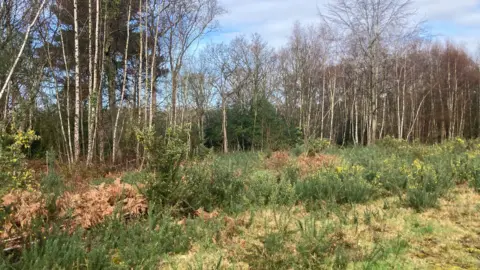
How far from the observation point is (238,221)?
15.6 feet

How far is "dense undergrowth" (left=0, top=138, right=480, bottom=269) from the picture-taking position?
3418 mm

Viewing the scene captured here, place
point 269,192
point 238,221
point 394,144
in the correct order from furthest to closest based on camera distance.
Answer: point 394,144, point 269,192, point 238,221

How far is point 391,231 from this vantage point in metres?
4.44

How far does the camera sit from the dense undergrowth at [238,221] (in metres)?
3.42

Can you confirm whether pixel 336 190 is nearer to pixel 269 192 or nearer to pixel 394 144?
pixel 269 192

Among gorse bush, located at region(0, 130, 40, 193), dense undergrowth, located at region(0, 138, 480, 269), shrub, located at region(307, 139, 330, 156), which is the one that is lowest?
dense undergrowth, located at region(0, 138, 480, 269)

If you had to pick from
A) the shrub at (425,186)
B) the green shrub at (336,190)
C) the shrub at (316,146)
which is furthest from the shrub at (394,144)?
the green shrub at (336,190)

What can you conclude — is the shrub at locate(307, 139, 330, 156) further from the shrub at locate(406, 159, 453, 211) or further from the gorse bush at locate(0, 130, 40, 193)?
the gorse bush at locate(0, 130, 40, 193)

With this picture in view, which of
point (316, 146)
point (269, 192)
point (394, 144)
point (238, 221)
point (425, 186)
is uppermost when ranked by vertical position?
point (394, 144)

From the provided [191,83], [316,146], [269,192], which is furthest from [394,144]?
[191,83]

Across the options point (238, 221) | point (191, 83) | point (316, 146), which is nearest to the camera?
point (238, 221)

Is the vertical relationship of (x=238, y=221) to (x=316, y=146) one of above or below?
below

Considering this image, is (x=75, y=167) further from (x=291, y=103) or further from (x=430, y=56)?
(x=430, y=56)

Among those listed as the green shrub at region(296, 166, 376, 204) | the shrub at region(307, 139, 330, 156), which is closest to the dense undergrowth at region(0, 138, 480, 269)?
the green shrub at region(296, 166, 376, 204)
